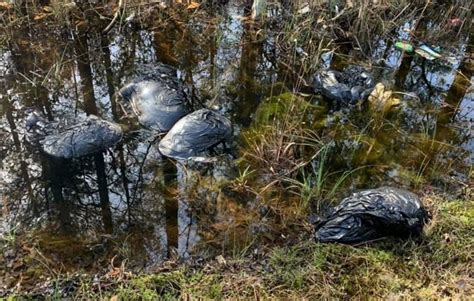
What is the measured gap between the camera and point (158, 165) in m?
2.90

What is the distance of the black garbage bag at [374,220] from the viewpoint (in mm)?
2424

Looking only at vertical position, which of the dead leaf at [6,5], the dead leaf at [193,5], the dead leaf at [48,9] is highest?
the dead leaf at [193,5]

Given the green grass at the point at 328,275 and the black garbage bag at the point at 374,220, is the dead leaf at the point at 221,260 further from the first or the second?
the black garbage bag at the point at 374,220

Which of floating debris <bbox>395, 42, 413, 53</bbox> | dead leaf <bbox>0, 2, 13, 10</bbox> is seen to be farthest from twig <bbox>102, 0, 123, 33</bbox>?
floating debris <bbox>395, 42, 413, 53</bbox>

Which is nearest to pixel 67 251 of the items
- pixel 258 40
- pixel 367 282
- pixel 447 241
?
pixel 367 282

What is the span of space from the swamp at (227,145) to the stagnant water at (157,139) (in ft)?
0.04

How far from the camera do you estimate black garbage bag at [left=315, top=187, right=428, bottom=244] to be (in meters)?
2.42

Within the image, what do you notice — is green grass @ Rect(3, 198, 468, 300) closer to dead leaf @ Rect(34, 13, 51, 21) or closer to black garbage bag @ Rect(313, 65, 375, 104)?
black garbage bag @ Rect(313, 65, 375, 104)

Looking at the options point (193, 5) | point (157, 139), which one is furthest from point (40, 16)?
point (157, 139)

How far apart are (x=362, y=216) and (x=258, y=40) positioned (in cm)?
222

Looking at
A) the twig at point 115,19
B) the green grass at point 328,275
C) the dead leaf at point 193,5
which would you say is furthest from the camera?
the dead leaf at point 193,5

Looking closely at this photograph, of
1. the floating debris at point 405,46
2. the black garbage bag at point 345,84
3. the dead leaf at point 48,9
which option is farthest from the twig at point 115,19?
the floating debris at point 405,46

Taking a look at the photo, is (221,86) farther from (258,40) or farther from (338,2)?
(338,2)

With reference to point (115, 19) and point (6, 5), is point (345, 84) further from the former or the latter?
point (6, 5)
